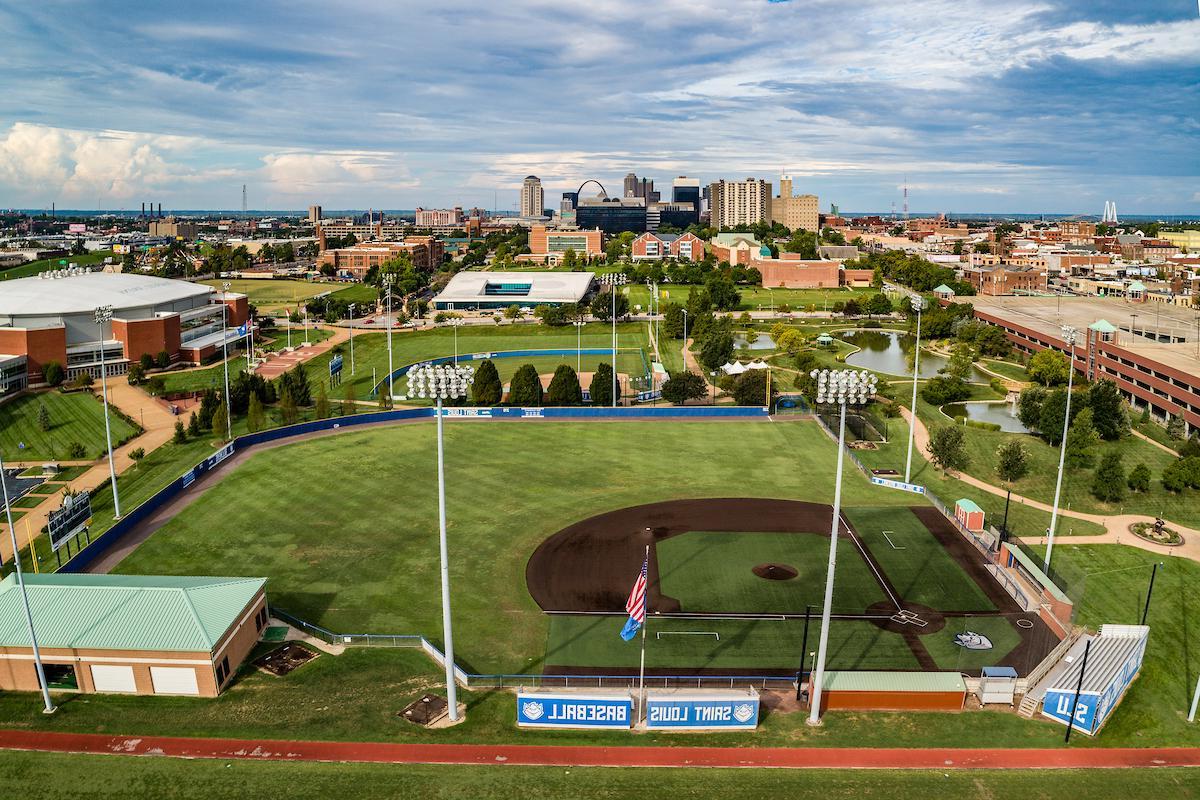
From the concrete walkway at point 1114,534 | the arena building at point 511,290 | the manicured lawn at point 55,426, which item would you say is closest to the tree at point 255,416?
the manicured lawn at point 55,426

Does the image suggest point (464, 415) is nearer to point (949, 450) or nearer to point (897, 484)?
point (897, 484)

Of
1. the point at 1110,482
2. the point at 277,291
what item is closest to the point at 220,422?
the point at 1110,482

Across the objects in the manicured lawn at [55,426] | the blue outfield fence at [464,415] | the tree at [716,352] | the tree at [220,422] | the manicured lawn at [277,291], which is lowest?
the manicured lawn at [55,426]

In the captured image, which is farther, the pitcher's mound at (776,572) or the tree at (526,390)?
the tree at (526,390)

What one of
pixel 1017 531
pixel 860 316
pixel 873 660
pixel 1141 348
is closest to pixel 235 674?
pixel 873 660

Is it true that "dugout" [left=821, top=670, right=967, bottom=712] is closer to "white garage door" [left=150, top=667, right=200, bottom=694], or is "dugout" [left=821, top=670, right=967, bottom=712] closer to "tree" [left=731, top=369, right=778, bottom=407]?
"white garage door" [left=150, top=667, right=200, bottom=694]

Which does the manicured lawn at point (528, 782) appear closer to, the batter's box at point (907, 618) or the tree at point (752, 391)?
the batter's box at point (907, 618)
